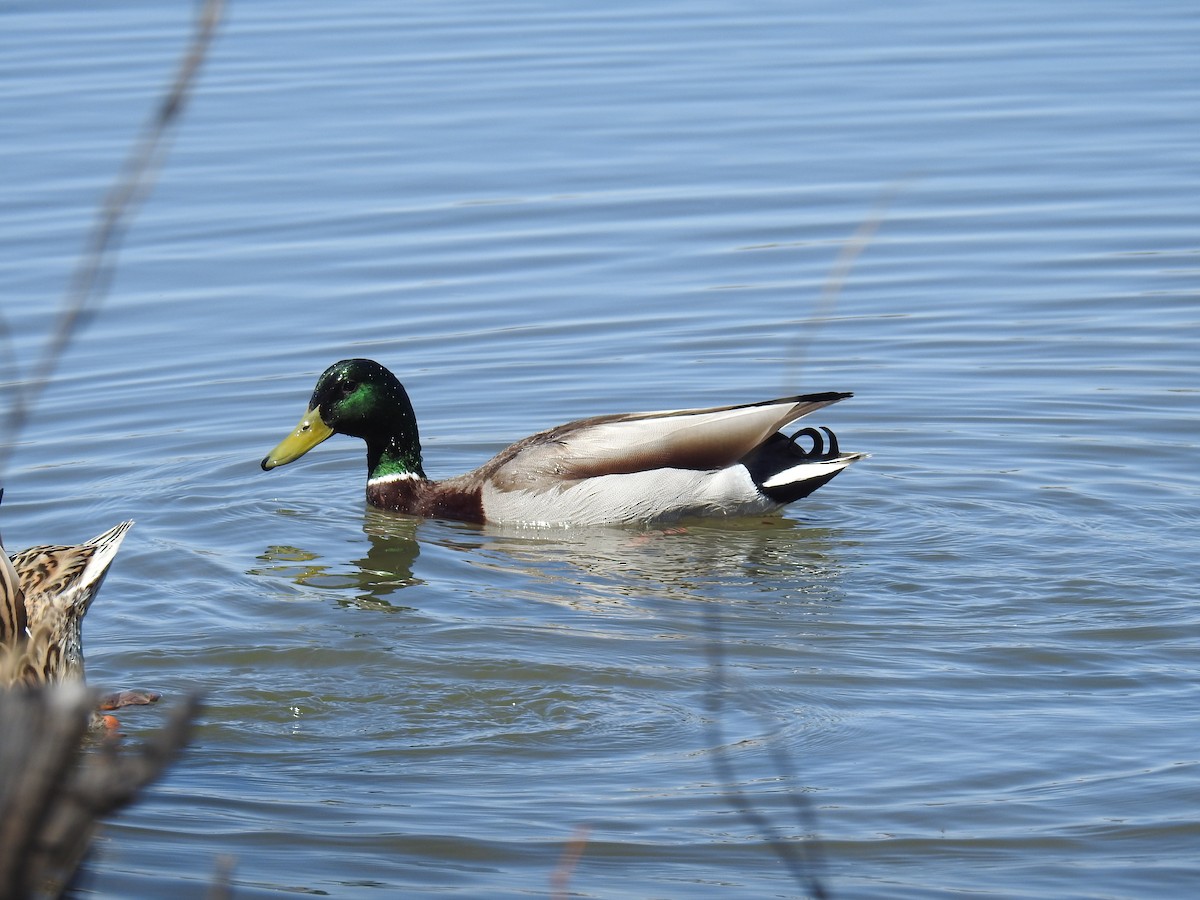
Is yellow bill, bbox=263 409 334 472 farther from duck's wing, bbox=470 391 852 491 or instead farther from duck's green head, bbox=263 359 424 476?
duck's wing, bbox=470 391 852 491

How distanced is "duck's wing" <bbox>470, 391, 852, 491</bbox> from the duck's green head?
31.3 inches

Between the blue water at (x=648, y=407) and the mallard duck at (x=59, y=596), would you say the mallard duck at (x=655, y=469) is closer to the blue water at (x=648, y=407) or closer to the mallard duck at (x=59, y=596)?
the blue water at (x=648, y=407)

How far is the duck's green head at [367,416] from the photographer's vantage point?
9.58 meters

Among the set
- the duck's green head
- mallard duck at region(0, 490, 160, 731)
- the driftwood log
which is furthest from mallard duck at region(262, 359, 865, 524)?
the driftwood log

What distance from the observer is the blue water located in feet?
17.2

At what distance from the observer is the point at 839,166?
14969 mm

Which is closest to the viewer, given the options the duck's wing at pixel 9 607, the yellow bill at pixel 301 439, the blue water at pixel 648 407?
the duck's wing at pixel 9 607

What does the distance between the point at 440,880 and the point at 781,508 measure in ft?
15.1

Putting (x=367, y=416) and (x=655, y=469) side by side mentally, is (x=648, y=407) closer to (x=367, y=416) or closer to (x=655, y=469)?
(x=655, y=469)

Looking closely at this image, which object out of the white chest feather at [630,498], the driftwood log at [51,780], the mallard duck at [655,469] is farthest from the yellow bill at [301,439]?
the driftwood log at [51,780]

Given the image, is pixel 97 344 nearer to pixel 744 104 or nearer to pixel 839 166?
pixel 839 166

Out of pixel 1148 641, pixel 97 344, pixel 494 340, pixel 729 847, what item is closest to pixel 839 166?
pixel 494 340

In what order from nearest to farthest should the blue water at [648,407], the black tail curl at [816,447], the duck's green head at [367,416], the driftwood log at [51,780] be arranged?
the driftwood log at [51,780] → the blue water at [648,407] → the black tail curl at [816,447] → the duck's green head at [367,416]

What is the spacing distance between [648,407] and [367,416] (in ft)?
5.51
